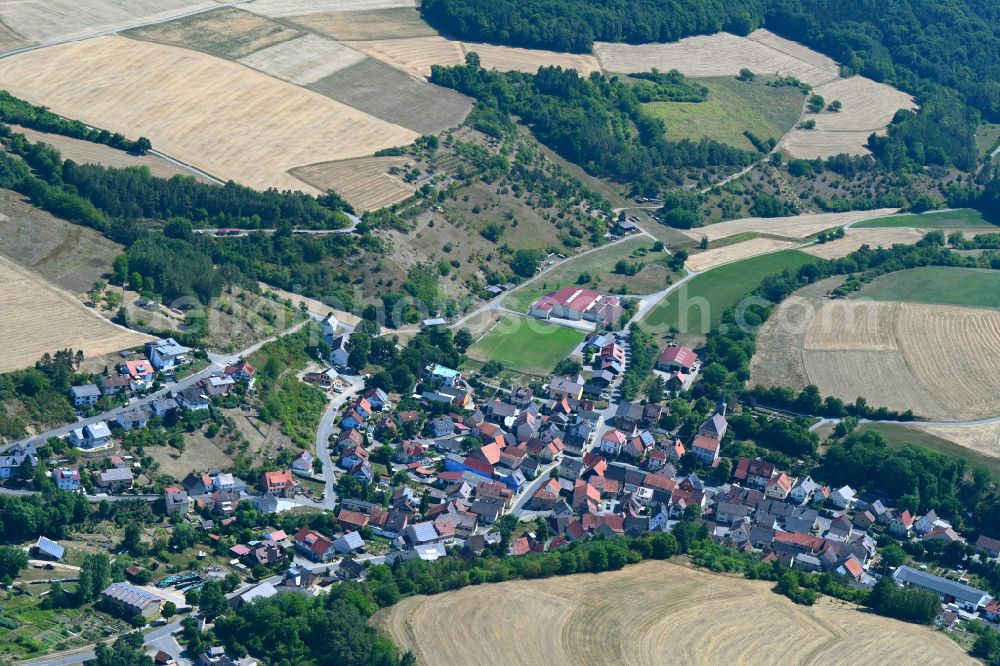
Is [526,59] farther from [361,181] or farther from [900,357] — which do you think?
[900,357]

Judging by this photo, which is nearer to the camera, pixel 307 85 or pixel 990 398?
pixel 990 398

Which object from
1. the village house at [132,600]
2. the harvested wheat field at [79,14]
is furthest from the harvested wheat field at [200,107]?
the village house at [132,600]

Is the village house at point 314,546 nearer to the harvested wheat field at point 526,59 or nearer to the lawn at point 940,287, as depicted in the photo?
the lawn at point 940,287

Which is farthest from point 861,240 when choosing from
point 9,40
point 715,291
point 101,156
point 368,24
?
point 9,40

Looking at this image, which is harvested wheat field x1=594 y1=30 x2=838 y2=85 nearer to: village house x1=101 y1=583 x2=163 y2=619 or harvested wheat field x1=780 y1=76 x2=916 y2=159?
harvested wheat field x1=780 y1=76 x2=916 y2=159

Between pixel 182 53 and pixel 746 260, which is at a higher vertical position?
pixel 182 53

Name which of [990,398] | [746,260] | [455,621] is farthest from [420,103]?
[455,621]

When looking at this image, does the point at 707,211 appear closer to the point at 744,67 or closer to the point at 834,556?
the point at 744,67
